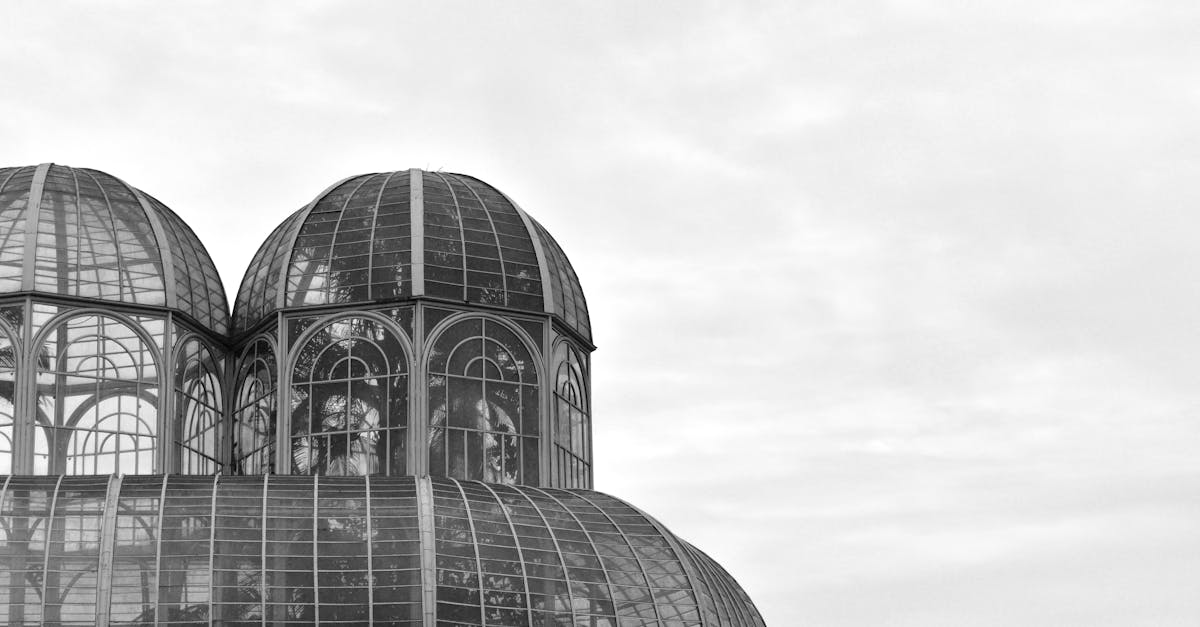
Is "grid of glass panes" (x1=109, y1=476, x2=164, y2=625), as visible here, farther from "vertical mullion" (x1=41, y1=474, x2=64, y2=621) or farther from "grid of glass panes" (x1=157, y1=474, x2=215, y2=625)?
"vertical mullion" (x1=41, y1=474, x2=64, y2=621)

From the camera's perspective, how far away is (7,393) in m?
62.5

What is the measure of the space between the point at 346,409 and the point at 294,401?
1.67 m

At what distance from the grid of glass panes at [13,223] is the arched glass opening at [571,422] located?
15.9 meters

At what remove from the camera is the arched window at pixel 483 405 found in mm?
64438

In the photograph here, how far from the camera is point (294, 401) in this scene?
6531cm

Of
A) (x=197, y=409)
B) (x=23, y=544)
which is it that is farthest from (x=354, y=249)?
(x=23, y=544)

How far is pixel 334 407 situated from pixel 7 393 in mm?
A: 9227

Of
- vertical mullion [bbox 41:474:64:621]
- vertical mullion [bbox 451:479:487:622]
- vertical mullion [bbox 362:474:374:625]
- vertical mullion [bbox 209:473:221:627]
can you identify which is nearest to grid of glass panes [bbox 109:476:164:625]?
vertical mullion [bbox 209:473:221:627]

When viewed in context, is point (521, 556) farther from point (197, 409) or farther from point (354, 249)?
point (197, 409)

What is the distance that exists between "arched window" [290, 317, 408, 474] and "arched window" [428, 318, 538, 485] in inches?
43.0

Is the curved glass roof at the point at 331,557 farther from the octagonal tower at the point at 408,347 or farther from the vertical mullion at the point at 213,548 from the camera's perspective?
the octagonal tower at the point at 408,347

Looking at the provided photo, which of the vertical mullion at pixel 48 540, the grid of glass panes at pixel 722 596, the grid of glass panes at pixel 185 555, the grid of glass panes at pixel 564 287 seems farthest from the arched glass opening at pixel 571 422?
the vertical mullion at pixel 48 540

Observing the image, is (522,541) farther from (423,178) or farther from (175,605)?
(423,178)

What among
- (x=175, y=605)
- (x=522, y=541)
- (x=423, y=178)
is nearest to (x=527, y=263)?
(x=423, y=178)
